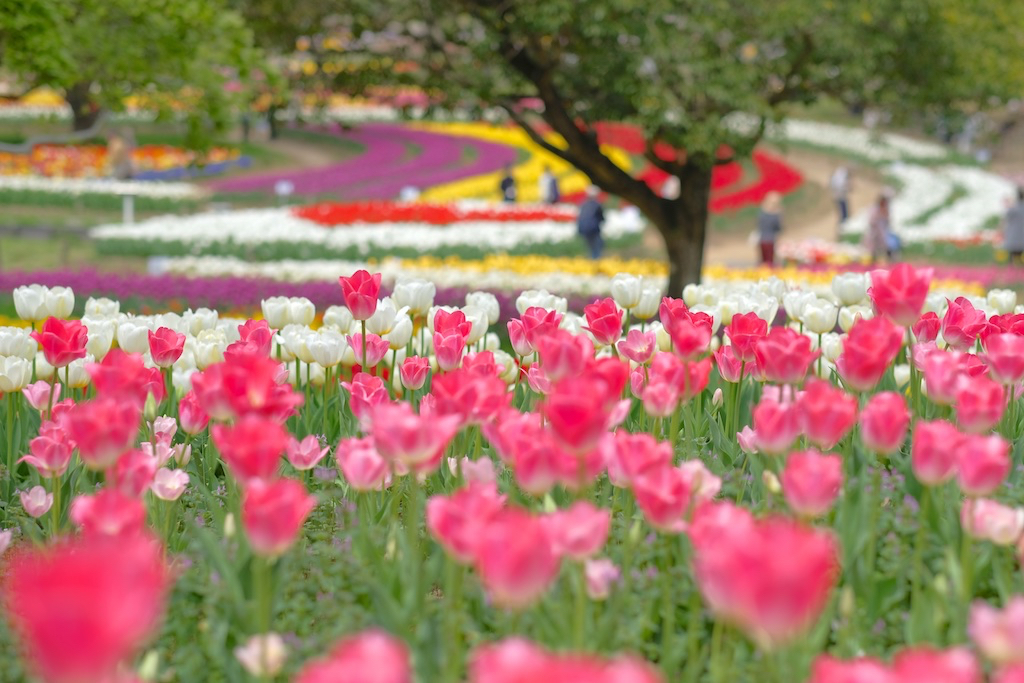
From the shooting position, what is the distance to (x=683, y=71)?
11.6m

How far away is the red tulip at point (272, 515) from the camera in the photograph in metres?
2.03

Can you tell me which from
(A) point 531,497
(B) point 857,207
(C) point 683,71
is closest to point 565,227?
(C) point 683,71

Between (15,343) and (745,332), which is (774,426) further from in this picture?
(15,343)

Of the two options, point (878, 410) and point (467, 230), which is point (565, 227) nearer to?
point (467, 230)

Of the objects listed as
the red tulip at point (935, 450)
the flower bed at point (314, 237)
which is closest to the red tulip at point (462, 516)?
the red tulip at point (935, 450)

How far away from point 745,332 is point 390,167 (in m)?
34.5

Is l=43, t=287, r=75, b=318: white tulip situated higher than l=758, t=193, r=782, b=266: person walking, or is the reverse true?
l=758, t=193, r=782, b=266: person walking

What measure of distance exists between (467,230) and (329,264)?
6.05m

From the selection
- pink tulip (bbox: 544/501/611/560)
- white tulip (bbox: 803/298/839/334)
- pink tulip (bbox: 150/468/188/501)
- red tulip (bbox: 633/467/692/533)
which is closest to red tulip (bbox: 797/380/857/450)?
red tulip (bbox: 633/467/692/533)

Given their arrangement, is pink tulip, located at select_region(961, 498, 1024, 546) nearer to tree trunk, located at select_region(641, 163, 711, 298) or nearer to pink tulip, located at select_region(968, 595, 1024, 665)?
pink tulip, located at select_region(968, 595, 1024, 665)

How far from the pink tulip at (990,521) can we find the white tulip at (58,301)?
315cm

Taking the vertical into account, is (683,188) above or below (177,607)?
above

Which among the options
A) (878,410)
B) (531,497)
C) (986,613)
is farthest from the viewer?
(531,497)

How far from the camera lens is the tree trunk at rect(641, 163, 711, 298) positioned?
42.6 feet
